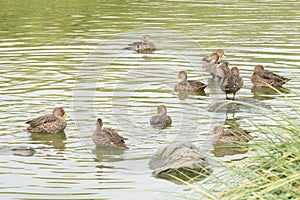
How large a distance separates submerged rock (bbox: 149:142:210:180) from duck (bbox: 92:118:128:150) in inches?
32.8

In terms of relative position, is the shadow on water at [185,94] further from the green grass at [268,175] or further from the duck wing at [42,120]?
the green grass at [268,175]

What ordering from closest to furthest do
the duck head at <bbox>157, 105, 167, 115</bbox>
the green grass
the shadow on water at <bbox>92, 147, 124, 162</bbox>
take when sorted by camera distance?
the green grass
the shadow on water at <bbox>92, 147, 124, 162</bbox>
the duck head at <bbox>157, 105, 167, 115</bbox>

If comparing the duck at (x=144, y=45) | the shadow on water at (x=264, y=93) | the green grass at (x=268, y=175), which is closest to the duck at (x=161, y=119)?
the shadow on water at (x=264, y=93)

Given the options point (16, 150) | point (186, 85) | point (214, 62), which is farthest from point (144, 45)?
point (16, 150)

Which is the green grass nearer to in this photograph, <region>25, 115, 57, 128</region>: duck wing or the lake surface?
the lake surface

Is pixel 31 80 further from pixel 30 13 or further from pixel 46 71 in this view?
pixel 30 13

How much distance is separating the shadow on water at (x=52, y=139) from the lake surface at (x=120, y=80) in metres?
0.02

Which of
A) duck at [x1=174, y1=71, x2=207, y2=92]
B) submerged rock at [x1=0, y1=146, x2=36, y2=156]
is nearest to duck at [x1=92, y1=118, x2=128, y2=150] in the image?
submerged rock at [x1=0, y1=146, x2=36, y2=156]

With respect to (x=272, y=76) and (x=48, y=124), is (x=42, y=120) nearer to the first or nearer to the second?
(x=48, y=124)

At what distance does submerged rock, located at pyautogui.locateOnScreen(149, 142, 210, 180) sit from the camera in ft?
31.8

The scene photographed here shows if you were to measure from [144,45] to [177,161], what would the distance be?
10.2m

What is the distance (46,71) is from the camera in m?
16.6

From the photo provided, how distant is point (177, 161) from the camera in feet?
32.5

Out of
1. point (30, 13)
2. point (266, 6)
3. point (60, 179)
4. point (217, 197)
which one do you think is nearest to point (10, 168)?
point (60, 179)
